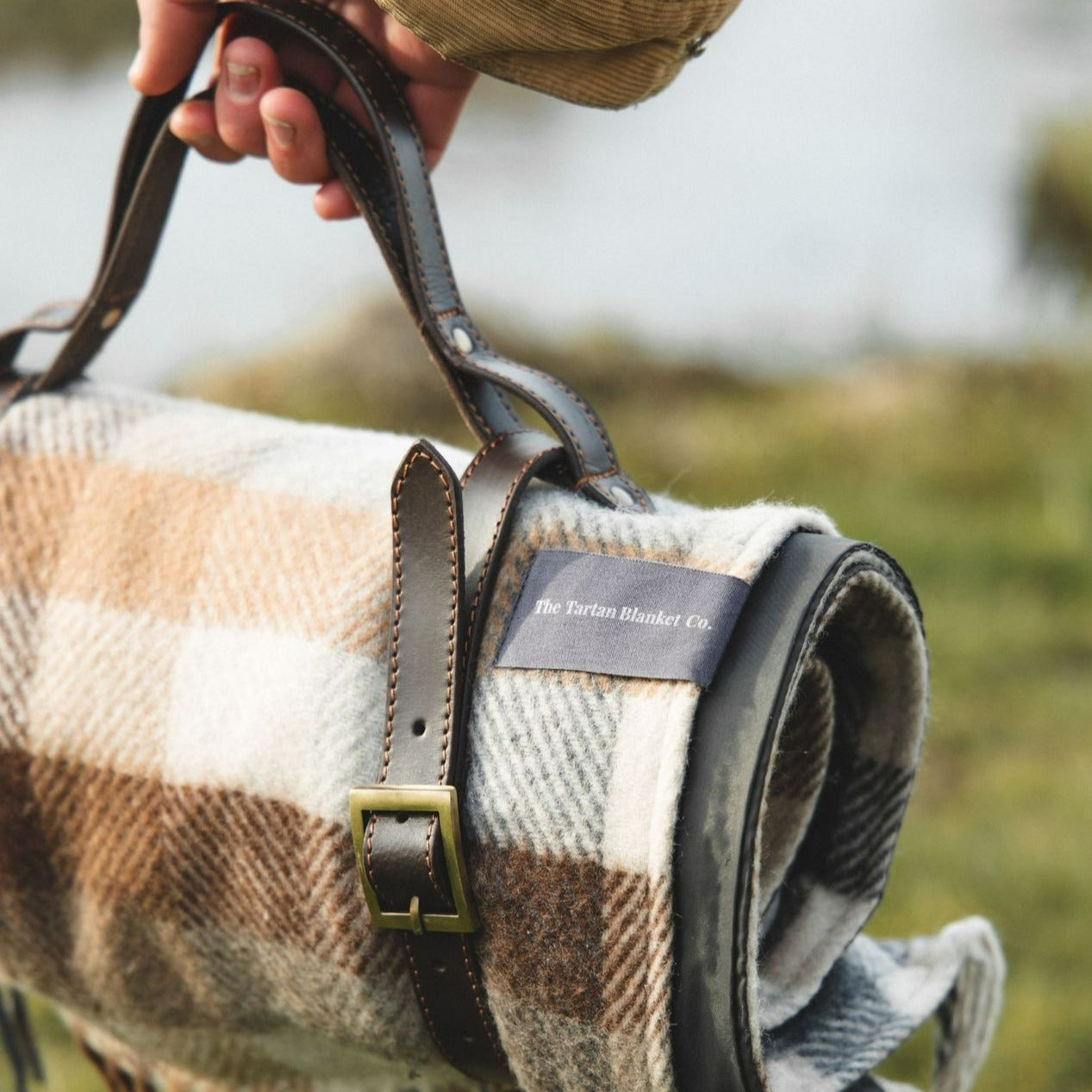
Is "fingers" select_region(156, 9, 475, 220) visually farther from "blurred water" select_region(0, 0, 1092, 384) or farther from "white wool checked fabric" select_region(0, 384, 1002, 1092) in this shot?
"blurred water" select_region(0, 0, 1092, 384)

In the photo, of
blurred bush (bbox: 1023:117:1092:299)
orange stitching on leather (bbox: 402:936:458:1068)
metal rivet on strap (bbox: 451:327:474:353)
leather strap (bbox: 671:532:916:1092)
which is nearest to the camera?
leather strap (bbox: 671:532:916:1092)

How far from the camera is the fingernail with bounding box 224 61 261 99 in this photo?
1.07 meters

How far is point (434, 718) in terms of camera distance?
86 cm

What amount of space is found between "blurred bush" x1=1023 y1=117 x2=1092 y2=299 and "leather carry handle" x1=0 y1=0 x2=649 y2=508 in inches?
276

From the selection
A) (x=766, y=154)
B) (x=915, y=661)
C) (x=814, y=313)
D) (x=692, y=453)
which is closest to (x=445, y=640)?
(x=915, y=661)

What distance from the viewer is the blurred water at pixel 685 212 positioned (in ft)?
19.7

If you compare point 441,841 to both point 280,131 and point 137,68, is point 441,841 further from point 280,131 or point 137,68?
point 137,68

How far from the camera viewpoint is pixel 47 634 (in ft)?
3.30

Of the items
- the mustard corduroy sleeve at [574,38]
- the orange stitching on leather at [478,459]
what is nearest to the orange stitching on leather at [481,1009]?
the orange stitching on leather at [478,459]

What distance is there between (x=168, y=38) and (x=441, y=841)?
2.21 feet

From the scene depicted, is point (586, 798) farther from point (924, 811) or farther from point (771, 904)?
point (924, 811)

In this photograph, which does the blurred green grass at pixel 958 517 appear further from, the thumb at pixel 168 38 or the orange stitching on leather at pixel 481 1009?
the thumb at pixel 168 38

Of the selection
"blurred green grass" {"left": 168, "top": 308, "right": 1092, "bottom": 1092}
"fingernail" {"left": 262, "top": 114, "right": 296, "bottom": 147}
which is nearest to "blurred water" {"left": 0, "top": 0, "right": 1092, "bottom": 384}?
"blurred green grass" {"left": 168, "top": 308, "right": 1092, "bottom": 1092}

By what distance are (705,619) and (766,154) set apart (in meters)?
8.30
